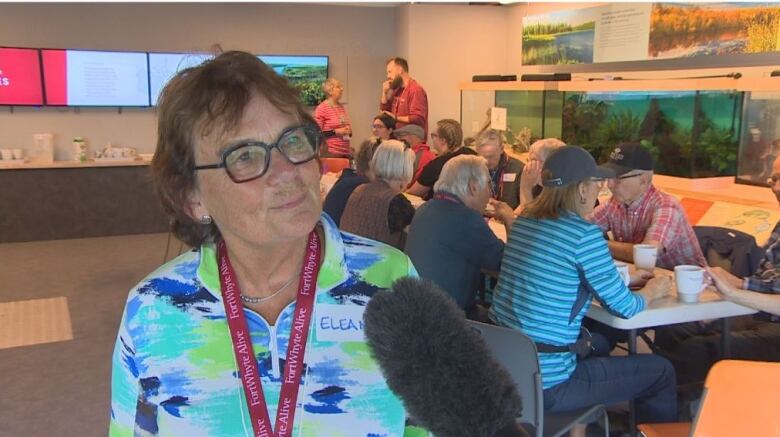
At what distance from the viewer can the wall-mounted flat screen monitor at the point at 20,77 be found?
7.03 metres

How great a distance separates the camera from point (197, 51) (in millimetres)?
1131

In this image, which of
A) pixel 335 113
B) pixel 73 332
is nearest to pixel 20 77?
pixel 335 113

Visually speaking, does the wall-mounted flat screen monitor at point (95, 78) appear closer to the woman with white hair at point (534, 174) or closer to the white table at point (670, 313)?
the woman with white hair at point (534, 174)

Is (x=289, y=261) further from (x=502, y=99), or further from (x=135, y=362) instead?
(x=502, y=99)

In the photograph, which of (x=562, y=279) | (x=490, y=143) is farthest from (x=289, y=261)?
(x=490, y=143)

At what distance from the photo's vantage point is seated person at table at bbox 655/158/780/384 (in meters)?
2.35

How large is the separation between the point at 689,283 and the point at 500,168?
2.49m

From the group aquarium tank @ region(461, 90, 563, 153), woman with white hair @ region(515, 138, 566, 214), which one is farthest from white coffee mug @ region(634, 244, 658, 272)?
aquarium tank @ region(461, 90, 563, 153)

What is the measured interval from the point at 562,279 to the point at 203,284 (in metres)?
1.51

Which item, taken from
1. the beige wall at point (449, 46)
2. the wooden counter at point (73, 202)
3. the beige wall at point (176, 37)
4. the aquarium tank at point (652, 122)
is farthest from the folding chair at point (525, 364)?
the beige wall at point (449, 46)

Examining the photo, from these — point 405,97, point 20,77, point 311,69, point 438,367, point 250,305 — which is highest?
point 311,69

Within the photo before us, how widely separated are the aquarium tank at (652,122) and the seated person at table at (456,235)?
2.11 metres

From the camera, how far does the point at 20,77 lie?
279 inches

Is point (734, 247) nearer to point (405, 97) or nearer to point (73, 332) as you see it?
point (73, 332)
